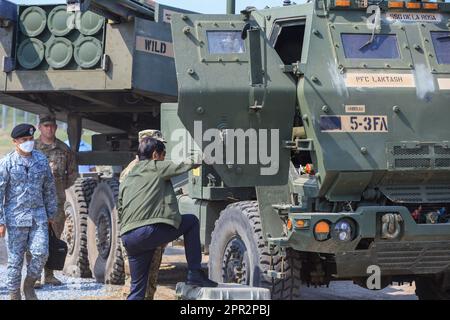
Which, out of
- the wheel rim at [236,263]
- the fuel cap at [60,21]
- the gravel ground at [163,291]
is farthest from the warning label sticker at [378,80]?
the fuel cap at [60,21]

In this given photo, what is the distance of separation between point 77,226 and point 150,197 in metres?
4.62

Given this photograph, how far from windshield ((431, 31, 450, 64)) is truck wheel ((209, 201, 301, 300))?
208cm

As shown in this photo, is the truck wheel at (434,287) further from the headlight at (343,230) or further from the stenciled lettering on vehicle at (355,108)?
the stenciled lettering on vehicle at (355,108)

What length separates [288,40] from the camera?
26.8 feet

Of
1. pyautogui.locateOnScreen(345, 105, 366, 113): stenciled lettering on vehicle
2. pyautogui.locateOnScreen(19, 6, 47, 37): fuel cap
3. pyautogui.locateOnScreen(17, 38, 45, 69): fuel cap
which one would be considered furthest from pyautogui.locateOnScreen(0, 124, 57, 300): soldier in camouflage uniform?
pyautogui.locateOnScreen(345, 105, 366, 113): stenciled lettering on vehicle

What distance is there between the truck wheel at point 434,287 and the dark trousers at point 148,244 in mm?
2250

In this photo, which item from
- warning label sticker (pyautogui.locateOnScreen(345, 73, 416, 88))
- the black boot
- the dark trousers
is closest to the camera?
the dark trousers

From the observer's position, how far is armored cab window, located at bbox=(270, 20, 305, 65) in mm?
7906

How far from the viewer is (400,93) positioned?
286 inches

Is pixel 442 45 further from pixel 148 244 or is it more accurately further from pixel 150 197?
pixel 148 244

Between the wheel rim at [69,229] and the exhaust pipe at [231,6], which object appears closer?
the exhaust pipe at [231,6]

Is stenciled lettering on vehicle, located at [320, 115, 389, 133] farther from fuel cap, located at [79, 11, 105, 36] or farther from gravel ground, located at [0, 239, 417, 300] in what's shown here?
fuel cap, located at [79, 11, 105, 36]

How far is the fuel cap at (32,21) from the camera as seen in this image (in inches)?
402

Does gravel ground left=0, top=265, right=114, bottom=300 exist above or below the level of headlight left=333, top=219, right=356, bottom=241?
below
